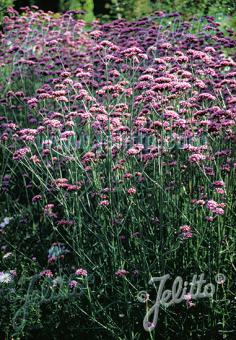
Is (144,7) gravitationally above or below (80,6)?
above

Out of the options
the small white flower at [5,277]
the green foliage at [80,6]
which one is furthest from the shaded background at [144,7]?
the small white flower at [5,277]

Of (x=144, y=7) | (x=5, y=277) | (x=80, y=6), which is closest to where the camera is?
(x=5, y=277)

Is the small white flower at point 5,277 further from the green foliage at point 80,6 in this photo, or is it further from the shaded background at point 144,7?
the green foliage at point 80,6

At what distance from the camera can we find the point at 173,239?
11.2 ft

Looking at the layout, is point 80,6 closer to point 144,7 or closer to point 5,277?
point 144,7

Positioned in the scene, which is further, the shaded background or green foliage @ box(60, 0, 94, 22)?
green foliage @ box(60, 0, 94, 22)

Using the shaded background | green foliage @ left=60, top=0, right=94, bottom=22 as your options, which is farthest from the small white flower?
green foliage @ left=60, top=0, right=94, bottom=22

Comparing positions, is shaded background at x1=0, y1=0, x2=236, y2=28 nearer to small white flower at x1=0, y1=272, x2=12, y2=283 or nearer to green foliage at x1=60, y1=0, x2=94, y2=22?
green foliage at x1=60, y1=0, x2=94, y2=22

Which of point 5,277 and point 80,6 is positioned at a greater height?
point 5,277

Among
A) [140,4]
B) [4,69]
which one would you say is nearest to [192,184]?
[4,69]

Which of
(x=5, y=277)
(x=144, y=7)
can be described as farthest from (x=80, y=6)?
(x=5, y=277)

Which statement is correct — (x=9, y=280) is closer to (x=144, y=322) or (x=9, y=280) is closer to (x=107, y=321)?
(x=107, y=321)

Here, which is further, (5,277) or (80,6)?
(80,6)

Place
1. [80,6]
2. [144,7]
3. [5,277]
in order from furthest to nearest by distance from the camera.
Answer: [80,6]
[144,7]
[5,277]
